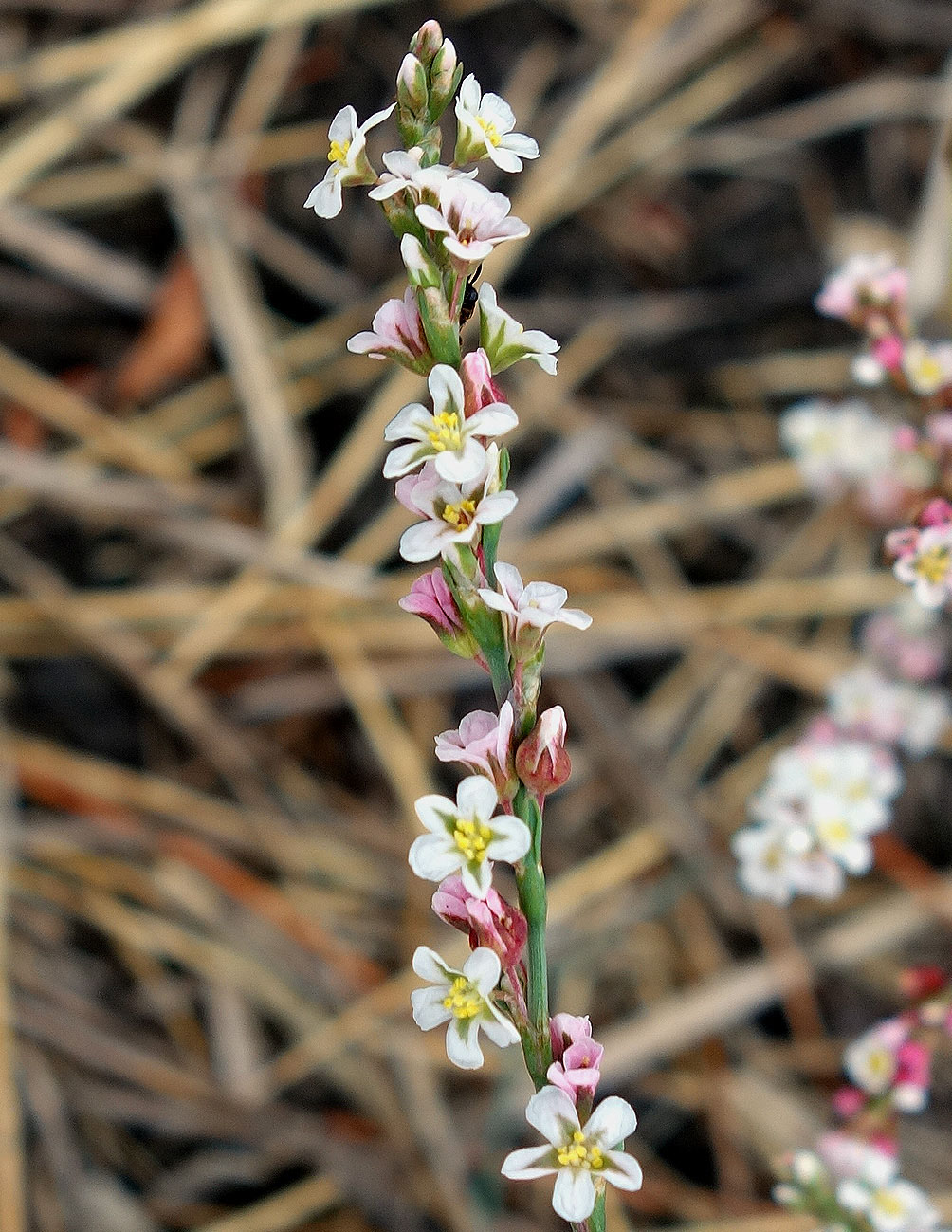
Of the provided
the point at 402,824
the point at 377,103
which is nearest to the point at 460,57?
the point at 377,103

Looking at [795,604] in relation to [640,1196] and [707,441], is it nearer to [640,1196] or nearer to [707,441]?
[707,441]

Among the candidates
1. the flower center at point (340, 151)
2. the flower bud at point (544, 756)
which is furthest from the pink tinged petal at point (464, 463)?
the flower center at point (340, 151)

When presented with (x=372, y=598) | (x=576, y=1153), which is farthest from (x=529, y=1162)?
(x=372, y=598)

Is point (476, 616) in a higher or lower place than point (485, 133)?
lower

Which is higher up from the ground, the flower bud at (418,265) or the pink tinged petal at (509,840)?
the flower bud at (418,265)

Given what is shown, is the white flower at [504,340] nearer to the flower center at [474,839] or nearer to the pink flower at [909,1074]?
the flower center at [474,839]

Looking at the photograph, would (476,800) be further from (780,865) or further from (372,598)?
(372,598)
